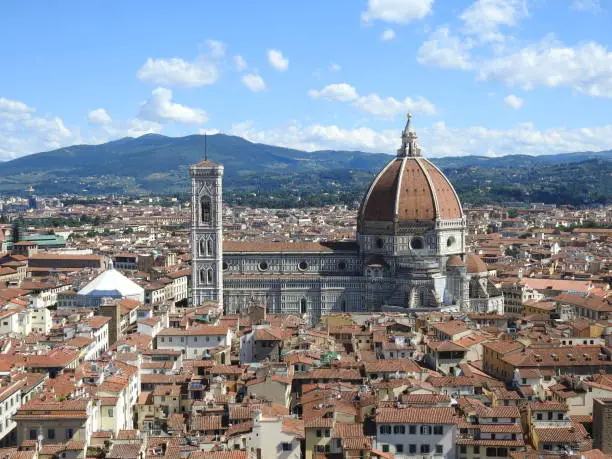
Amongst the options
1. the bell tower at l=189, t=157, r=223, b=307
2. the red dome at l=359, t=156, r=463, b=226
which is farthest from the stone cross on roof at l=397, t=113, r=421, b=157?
the bell tower at l=189, t=157, r=223, b=307

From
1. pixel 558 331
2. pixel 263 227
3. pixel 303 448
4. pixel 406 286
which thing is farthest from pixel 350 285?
pixel 263 227

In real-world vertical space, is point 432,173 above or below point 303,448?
above

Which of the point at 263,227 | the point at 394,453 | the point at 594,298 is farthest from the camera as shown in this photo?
the point at 263,227

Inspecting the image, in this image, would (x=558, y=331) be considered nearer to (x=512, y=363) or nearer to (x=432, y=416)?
(x=512, y=363)

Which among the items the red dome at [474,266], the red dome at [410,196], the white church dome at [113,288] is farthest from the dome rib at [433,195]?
the white church dome at [113,288]

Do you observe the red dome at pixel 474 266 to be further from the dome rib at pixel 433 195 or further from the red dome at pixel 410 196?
the dome rib at pixel 433 195

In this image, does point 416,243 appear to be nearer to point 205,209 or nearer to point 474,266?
point 474,266

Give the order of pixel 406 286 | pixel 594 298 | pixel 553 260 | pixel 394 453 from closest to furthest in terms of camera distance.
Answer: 1. pixel 394 453
2. pixel 594 298
3. pixel 406 286
4. pixel 553 260

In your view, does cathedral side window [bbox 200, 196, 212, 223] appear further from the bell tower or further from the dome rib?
the dome rib
